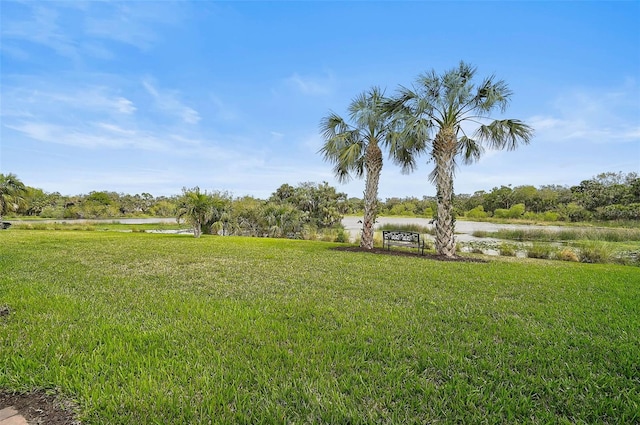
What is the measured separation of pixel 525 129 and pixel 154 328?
37.1 feet

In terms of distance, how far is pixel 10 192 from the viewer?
68.4 ft

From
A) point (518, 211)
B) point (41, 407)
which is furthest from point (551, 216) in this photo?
point (41, 407)

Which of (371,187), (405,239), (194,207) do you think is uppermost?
(371,187)

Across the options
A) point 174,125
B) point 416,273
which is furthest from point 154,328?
point 174,125

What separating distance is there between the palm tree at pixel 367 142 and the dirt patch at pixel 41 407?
34.6 feet

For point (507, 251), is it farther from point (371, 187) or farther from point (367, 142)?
point (367, 142)

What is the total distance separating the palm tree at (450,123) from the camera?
9.57 m

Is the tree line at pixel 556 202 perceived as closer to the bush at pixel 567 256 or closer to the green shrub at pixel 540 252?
the green shrub at pixel 540 252

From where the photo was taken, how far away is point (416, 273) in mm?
6926

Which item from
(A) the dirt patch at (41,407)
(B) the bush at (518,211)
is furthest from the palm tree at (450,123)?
(B) the bush at (518,211)

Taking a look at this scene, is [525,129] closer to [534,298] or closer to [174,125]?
[534,298]

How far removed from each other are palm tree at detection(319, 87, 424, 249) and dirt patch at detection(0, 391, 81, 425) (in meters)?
10.5

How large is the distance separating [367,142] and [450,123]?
127 inches

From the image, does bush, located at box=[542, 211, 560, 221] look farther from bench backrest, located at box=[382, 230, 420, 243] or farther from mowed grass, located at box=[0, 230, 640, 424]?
mowed grass, located at box=[0, 230, 640, 424]
